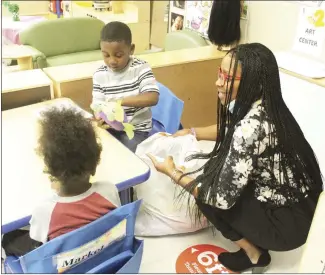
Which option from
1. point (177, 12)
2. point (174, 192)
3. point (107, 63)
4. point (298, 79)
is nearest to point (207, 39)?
point (177, 12)

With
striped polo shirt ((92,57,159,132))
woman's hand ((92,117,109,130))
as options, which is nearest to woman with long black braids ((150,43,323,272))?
woman's hand ((92,117,109,130))

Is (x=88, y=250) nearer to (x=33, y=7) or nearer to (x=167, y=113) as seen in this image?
(x=167, y=113)

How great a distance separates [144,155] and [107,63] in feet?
1.51

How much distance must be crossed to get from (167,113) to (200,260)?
30.1 inches

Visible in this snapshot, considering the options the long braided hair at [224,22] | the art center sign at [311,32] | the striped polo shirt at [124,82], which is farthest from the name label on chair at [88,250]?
the long braided hair at [224,22]

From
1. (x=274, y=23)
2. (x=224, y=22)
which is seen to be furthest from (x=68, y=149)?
(x=274, y=23)

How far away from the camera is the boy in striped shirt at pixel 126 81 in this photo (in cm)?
177

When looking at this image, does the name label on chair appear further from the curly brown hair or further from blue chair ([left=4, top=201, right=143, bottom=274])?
the curly brown hair

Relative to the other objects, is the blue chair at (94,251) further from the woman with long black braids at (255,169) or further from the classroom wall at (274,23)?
the classroom wall at (274,23)

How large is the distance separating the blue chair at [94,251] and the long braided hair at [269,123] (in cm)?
43

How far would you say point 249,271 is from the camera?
5.60ft

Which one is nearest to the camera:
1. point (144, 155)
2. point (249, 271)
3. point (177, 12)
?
point (249, 271)

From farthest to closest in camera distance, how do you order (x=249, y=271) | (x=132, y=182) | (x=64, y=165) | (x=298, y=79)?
(x=298, y=79) < (x=249, y=271) < (x=132, y=182) < (x=64, y=165)

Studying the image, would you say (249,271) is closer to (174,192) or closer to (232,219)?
(232,219)
